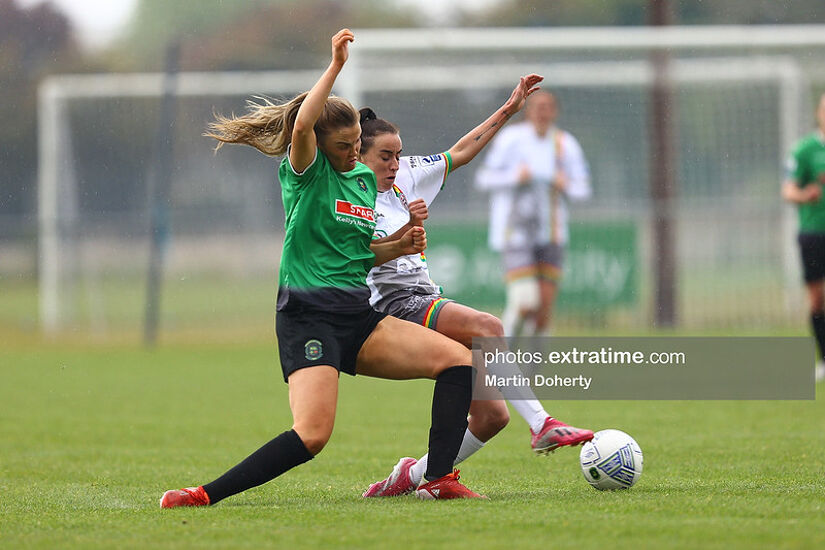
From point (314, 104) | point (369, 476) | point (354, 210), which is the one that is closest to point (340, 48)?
point (314, 104)

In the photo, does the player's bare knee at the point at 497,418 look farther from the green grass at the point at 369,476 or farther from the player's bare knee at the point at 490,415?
the green grass at the point at 369,476

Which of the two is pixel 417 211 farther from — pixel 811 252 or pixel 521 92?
pixel 811 252

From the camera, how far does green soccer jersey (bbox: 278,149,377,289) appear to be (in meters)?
4.90

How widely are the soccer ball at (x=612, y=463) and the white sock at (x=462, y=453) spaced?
481 millimetres

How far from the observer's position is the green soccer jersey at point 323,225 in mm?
4902

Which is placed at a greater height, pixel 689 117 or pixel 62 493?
pixel 689 117

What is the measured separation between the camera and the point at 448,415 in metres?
4.99

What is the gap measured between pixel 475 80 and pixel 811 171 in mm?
5128

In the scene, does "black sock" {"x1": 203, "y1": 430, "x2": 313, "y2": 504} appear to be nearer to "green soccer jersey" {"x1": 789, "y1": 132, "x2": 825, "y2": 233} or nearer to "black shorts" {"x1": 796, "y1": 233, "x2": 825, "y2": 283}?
"black shorts" {"x1": 796, "y1": 233, "x2": 825, "y2": 283}

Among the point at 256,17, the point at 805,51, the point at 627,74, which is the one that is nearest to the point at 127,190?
the point at 256,17

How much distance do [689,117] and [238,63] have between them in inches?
218

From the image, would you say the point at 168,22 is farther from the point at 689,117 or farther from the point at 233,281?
the point at 689,117

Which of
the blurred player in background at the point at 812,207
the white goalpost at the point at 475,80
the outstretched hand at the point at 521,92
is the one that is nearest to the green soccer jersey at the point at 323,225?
the outstretched hand at the point at 521,92

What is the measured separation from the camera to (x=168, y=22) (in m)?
12.0
